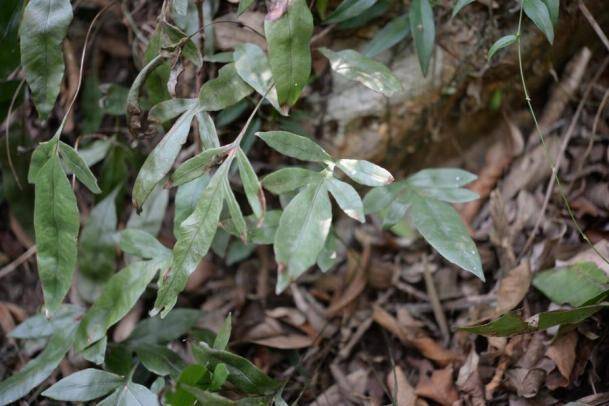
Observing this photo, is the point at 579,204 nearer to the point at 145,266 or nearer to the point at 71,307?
the point at 145,266

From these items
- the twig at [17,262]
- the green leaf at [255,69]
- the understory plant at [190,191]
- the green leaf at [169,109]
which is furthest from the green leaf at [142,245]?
the twig at [17,262]

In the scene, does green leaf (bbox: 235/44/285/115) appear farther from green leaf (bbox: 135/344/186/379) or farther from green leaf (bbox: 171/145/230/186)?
green leaf (bbox: 135/344/186/379)

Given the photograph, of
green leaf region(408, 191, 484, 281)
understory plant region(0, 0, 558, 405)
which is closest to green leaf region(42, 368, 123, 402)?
understory plant region(0, 0, 558, 405)

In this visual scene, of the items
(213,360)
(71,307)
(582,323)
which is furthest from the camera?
(71,307)

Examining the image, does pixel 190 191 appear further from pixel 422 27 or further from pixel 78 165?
pixel 422 27

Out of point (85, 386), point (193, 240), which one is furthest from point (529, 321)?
point (85, 386)

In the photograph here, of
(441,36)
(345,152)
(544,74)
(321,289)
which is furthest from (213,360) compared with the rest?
(544,74)
